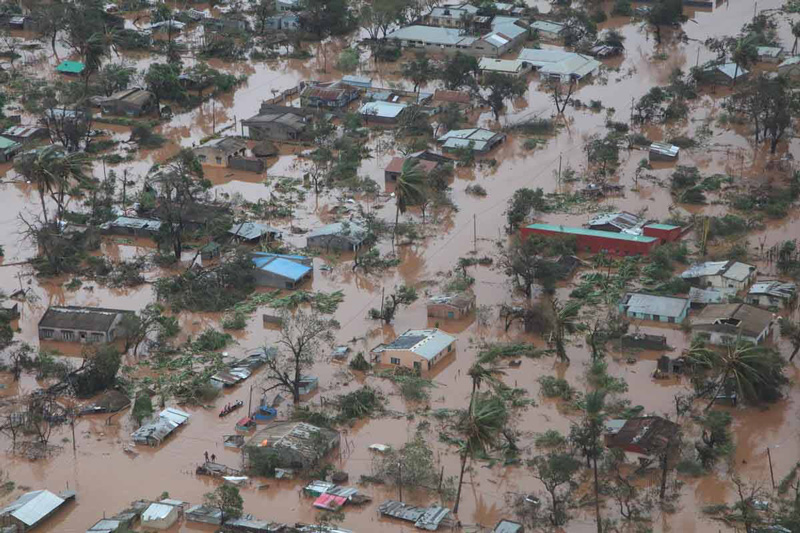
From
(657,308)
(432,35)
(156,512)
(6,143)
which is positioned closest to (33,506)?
(156,512)

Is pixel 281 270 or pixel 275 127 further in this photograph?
pixel 275 127

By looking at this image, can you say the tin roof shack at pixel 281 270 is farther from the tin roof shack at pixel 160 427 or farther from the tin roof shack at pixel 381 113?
the tin roof shack at pixel 381 113

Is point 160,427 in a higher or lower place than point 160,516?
lower

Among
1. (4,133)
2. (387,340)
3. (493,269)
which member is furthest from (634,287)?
(4,133)

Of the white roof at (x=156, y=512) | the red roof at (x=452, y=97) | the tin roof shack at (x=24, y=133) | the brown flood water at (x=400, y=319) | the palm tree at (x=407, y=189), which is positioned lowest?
the brown flood water at (x=400, y=319)

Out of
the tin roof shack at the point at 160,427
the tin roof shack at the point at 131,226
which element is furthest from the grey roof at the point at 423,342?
the tin roof shack at the point at 131,226

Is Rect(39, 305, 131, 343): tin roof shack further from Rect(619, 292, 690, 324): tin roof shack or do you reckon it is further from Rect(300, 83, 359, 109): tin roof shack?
Rect(300, 83, 359, 109): tin roof shack

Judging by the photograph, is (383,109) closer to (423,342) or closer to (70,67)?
(70,67)
